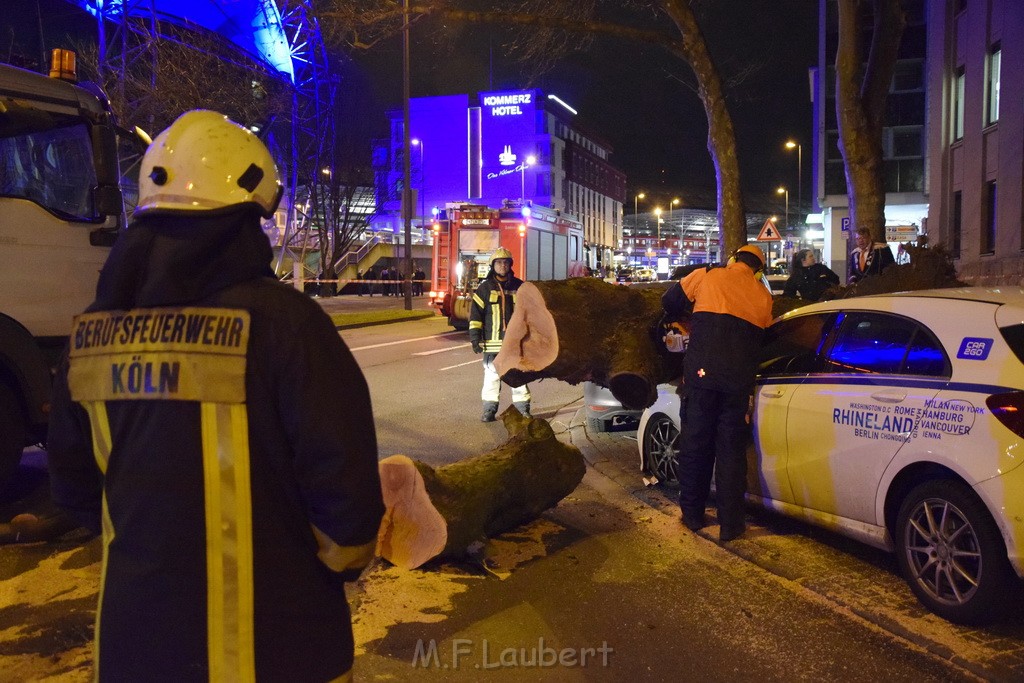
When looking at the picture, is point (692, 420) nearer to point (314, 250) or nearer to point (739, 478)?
point (739, 478)

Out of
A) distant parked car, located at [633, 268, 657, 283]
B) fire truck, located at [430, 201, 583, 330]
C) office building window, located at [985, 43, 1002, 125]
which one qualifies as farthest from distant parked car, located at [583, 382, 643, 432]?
distant parked car, located at [633, 268, 657, 283]

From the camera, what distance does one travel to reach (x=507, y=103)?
76875mm

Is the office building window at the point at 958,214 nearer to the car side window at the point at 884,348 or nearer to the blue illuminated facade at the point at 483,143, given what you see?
the car side window at the point at 884,348

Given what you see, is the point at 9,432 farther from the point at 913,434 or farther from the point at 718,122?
the point at 718,122

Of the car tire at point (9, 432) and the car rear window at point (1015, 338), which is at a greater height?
the car rear window at point (1015, 338)

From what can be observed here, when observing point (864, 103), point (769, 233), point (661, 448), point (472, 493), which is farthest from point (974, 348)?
point (769, 233)

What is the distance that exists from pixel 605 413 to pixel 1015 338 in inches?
185

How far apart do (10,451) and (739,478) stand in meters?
4.93

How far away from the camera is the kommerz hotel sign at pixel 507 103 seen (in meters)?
76.8

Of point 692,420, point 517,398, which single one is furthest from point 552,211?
point 692,420

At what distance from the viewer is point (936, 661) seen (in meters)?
3.91

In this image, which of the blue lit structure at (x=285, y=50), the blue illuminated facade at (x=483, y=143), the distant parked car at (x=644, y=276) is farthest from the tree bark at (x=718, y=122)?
the blue illuminated facade at (x=483, y=143)

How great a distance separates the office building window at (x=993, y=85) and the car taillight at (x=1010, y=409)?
647 inches

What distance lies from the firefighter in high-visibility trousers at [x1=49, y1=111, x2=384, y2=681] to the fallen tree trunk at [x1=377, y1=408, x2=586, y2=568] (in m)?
2.17
